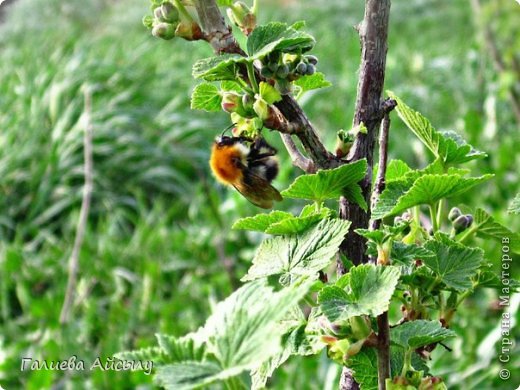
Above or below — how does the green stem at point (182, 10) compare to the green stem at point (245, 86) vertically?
above

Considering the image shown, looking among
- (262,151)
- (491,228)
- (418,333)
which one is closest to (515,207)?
(491,228)

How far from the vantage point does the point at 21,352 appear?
2.52 m

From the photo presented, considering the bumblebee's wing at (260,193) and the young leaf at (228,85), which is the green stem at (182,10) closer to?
the young leaf at (228,85)

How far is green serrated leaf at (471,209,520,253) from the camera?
75 centimetres

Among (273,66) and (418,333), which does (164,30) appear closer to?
(273,66)

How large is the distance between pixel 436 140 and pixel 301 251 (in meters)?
0.20

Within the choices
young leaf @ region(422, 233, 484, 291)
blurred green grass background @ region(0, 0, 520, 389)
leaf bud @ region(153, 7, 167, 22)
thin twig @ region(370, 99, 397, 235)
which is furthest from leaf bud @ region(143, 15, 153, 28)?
blurred green grass background @ region(0, 0, 520, 389)

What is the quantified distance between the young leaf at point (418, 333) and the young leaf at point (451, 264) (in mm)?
45

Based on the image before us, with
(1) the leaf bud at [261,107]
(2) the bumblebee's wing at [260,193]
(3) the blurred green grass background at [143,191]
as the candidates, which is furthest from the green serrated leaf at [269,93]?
(3) the blurred green grass background at [143,191]

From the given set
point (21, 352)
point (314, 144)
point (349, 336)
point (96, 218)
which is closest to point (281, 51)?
point (314, 144)

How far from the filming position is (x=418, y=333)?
25.0 inches

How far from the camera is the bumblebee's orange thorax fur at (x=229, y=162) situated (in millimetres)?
1203

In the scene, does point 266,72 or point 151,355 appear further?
point 266,72

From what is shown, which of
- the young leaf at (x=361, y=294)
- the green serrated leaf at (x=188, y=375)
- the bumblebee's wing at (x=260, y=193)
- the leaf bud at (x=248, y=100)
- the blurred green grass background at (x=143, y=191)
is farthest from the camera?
the blurred green grass background at (x=143, y=191)
